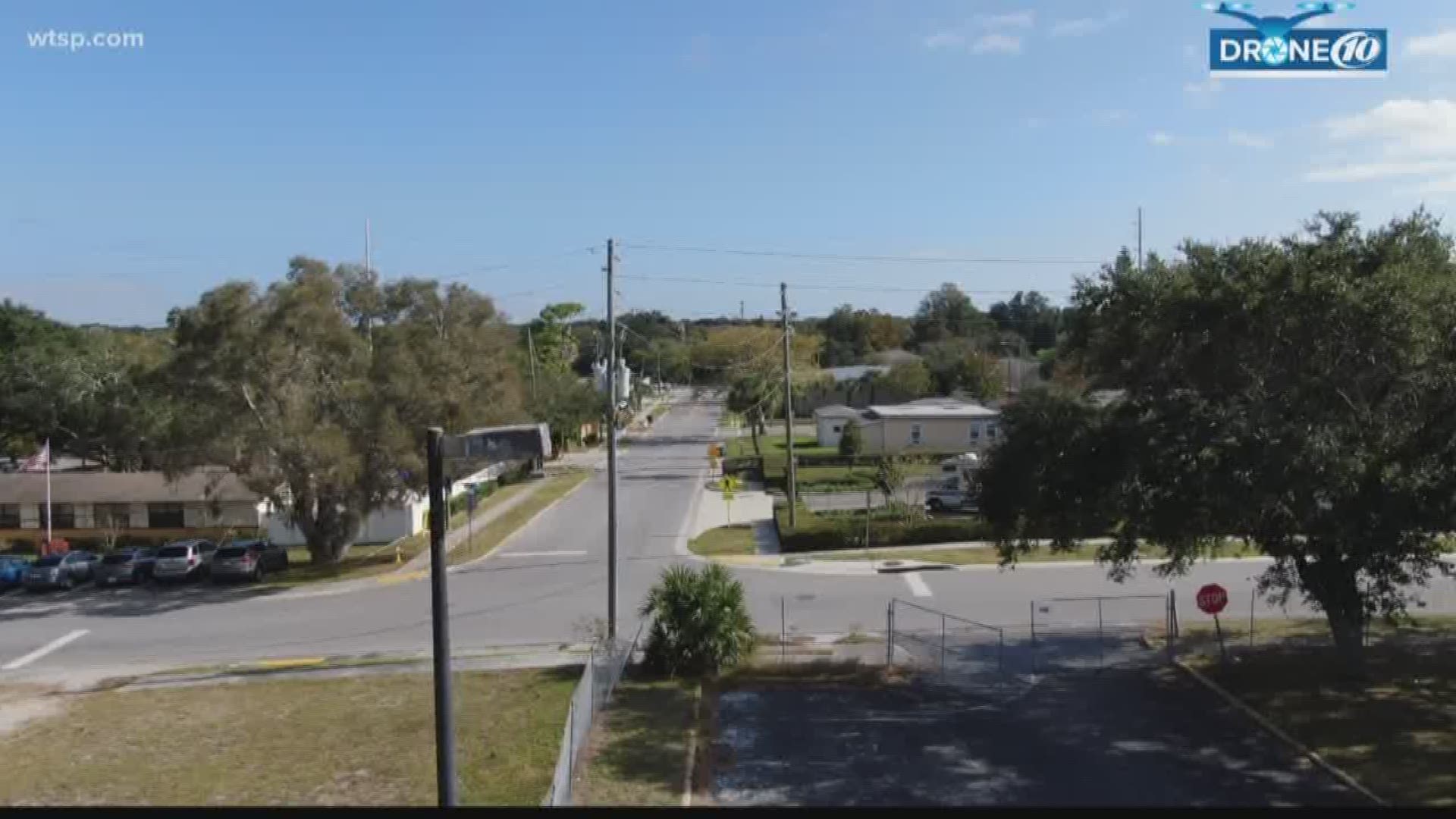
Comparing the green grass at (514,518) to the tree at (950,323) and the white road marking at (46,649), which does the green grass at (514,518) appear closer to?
the white road marking at (46,649)

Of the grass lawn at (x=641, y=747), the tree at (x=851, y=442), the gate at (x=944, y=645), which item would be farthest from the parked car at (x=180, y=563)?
the tree at (x=851, y=442)

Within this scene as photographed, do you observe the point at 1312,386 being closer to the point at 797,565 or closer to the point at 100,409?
the point at 797,565

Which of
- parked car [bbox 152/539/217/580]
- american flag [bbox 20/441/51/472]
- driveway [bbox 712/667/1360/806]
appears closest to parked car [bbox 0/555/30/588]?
parked car [bbox 152/539/217/580]

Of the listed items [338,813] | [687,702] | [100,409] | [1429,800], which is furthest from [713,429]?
[338,813]

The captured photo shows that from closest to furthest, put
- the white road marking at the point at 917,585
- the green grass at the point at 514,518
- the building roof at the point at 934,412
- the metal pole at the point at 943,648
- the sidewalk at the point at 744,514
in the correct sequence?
the metal pole at the point at 943,648 < the white road marking at the point at 917,585 < the green grass at the point at 514,518 < the sidewalk at the point at 744,514 < the building roof at the point at 934,412

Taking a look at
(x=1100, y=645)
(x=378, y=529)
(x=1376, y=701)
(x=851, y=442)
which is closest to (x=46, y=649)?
(x=378, y=529)

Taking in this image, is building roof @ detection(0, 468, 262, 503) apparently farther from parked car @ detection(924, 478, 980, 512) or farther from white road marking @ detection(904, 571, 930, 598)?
white road marking @ detection(904, 571, 930, 598)

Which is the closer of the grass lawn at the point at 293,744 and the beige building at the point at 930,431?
the grass lawn at the point at 293,744
